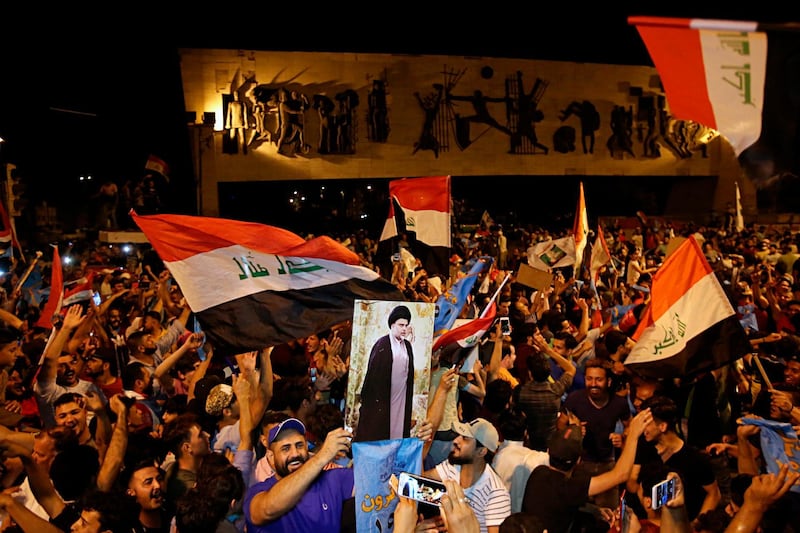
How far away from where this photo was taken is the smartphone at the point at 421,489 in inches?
104

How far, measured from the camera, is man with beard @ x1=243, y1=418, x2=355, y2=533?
11.2 feet

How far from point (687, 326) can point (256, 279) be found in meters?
3.36

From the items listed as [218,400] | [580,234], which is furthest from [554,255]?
[218,400]

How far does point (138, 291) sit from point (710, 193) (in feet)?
99.5

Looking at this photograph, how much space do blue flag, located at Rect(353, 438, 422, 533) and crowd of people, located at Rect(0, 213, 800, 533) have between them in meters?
0.19

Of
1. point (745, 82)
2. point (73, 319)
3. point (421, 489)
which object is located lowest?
point (421, 489)

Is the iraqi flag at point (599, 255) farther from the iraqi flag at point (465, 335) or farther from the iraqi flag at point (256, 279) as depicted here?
the iraqi flag at point (256, 279)

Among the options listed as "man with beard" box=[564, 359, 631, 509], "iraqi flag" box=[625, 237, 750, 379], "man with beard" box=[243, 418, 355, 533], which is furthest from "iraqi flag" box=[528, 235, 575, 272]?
"man with beard" box=[243, 418, 355, 533]

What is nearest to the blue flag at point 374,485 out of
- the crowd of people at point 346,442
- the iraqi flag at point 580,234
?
the crowd of people at point 346,442

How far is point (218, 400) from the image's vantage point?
16.4ft

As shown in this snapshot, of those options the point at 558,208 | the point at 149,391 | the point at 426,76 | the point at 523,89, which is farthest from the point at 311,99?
the point at 149,391

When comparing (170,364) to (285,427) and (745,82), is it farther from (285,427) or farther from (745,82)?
(745,82)

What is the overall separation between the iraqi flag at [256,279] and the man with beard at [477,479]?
131 cm

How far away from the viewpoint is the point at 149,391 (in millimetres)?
6621
